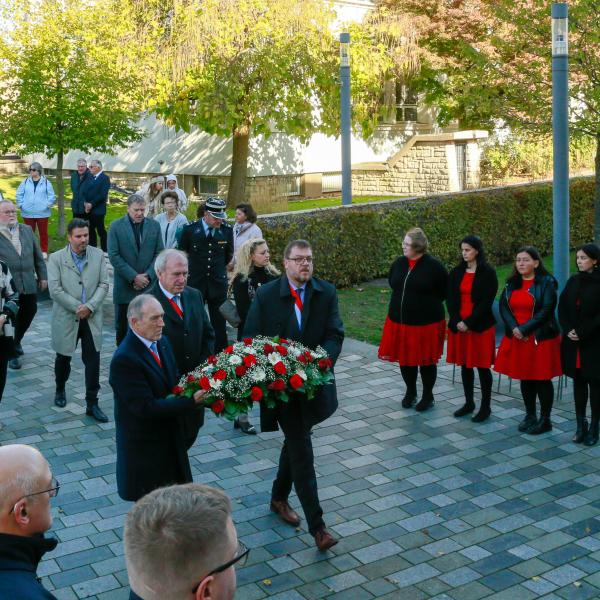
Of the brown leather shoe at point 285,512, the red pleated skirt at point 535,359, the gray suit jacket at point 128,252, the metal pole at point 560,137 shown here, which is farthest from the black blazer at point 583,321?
the gray suit jacket at point 128,252

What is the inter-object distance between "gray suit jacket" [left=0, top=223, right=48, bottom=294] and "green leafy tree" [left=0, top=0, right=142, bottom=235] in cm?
952

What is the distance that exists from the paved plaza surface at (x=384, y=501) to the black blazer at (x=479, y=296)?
3.25 feet

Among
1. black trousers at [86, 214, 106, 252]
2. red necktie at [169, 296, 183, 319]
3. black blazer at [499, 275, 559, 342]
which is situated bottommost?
black blazer at [499, 275, 559, 342]

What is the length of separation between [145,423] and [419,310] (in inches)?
176

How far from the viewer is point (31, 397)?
10516mm

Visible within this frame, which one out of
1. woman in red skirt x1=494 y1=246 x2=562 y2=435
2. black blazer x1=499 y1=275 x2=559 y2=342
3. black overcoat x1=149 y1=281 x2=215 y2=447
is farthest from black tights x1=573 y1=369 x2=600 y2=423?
black overcoat x1=149 y1=281 x2=215 y2=447

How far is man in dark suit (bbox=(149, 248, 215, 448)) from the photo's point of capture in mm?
7145

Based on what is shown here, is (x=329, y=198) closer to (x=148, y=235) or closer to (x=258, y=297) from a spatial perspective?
(x=148, y=235)

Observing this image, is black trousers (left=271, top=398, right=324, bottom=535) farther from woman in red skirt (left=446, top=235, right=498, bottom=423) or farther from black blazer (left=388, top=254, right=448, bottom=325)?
black blazer (left=388, top=254, right=448, bottom=325)

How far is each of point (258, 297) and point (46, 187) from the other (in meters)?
12.0

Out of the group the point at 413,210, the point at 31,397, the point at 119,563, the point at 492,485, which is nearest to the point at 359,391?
the point at 492,485

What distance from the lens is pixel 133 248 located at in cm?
1128

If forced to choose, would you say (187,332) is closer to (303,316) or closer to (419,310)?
(303,316)

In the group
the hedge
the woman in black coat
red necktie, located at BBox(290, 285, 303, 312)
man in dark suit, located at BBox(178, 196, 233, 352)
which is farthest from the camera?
the hedge
